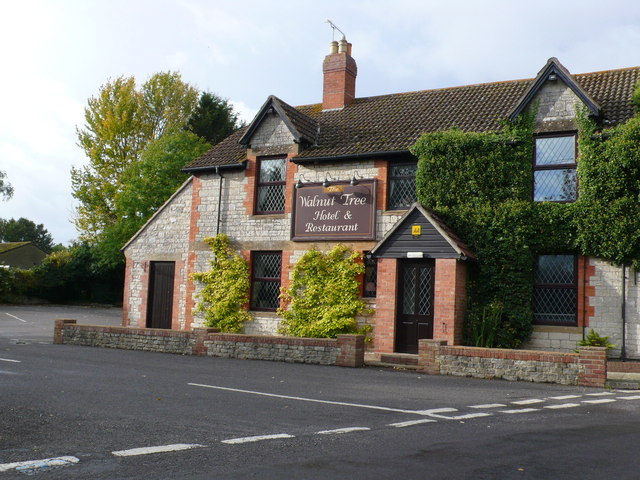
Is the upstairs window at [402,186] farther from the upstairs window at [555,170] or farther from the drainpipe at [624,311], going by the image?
the drainpipe at [624,311]

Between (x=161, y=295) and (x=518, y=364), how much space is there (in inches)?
538

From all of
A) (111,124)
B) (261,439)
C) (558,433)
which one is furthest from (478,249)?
(111,124)

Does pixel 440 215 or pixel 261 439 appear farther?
pixel 440 215

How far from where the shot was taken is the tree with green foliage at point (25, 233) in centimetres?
9550

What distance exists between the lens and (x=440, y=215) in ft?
59.0

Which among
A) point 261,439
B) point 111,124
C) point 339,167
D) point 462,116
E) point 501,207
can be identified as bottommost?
point 261,439

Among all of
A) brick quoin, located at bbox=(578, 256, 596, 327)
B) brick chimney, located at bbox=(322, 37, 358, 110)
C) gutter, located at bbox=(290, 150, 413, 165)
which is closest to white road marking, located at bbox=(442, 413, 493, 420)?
brick quoin, located at bbox=(578, 256, 596, 327)

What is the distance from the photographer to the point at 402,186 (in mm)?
19375

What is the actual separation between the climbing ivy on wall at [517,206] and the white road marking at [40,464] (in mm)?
12811

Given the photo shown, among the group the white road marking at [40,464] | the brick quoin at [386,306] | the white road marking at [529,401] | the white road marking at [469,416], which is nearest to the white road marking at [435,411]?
the white road marking at [469,416]

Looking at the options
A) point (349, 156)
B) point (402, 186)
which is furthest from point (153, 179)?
point (402, 186)

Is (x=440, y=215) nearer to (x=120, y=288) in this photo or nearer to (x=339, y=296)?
(x=339, y=296)

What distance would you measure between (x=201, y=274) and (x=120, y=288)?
92.1 ft

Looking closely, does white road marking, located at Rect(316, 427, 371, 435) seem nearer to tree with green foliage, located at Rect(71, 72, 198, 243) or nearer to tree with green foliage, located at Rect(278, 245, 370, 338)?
tree with green foliage, located at Rect(278, 245, 370, 338)
